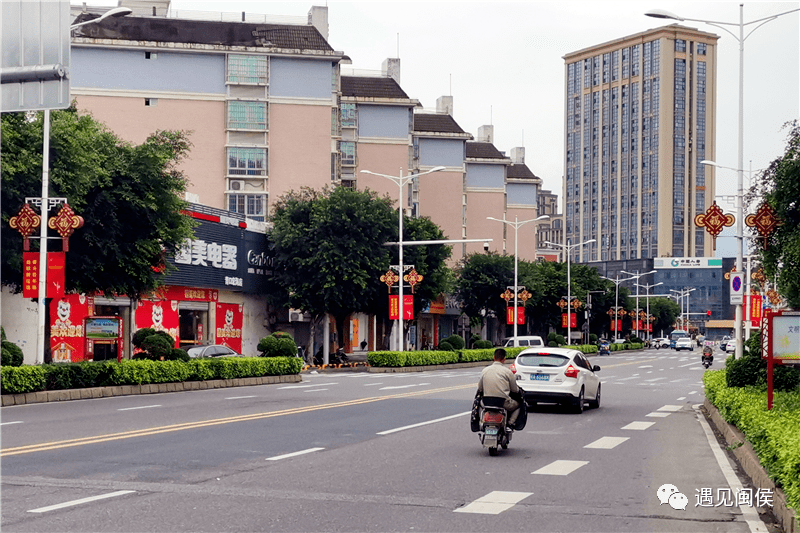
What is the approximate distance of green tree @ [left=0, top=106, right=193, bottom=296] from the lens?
29.0m

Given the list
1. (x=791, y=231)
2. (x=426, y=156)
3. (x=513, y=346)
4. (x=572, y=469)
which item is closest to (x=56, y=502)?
(x=572, y=469)

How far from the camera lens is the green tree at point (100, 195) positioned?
95.2 feet

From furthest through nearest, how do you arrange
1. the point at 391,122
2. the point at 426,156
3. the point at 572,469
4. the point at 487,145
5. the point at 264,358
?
1. the point at 487,145
2. the point at 426,156
3. the point at 391,122
4. the point at 264,358
5. the point at 572,469

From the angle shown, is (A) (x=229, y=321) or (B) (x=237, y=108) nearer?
(A) (x=229, y=321)

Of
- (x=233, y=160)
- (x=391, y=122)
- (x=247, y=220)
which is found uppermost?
(x=391, y=122)

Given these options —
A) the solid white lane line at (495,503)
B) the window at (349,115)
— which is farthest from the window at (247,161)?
the solid white lane line at (495,503)

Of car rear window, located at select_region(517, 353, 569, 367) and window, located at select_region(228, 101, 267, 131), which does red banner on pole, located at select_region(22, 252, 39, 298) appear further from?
window, located at select_region(228, 101, 267, 131)

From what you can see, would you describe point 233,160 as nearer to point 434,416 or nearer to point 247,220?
point 247,220

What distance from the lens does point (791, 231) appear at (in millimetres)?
19766

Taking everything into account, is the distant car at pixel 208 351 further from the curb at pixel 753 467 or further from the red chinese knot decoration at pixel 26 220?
the curb at pixel 753 467

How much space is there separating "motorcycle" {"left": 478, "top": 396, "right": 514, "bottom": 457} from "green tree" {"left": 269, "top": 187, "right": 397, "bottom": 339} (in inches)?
1546

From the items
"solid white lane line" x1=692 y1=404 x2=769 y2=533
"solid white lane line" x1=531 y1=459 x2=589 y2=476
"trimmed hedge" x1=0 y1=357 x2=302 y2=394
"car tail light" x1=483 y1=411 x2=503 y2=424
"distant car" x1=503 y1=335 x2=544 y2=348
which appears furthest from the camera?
"distant car" x1=503 y1=335 x2=544 y2=348

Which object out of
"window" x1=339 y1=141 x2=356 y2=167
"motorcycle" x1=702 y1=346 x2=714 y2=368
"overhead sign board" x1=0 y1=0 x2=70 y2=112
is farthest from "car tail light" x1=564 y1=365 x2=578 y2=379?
"window" x1=339 y1=141 x2=356 y2=167

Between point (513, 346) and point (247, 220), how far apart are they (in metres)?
17.7
